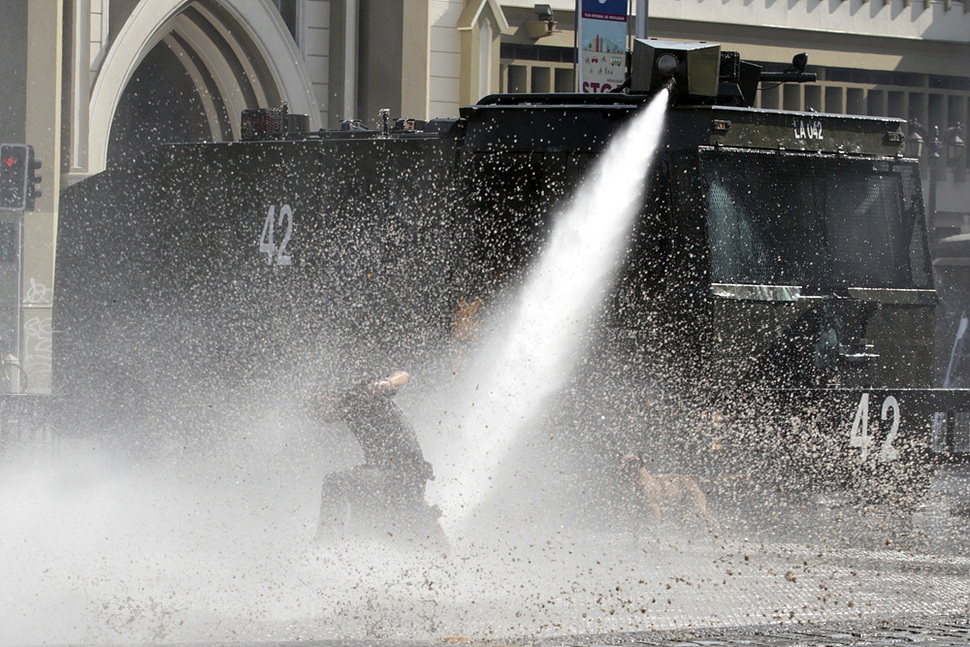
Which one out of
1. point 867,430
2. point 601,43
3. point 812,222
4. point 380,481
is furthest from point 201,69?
point 867,430

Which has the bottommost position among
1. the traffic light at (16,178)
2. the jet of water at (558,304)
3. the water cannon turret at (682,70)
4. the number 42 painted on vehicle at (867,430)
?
the number 42 painted on vehicle at (867,430)

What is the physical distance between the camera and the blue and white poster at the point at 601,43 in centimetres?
1384

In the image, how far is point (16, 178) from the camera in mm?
16391

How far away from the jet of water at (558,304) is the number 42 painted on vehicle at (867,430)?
1587mm

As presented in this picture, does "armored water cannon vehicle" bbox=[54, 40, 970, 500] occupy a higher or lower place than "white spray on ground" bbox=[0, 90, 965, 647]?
higher

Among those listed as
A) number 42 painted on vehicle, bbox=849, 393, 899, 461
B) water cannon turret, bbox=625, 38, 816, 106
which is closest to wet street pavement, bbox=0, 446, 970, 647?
number 42 painted on vehicle, bbox=849, 393, 899, 461

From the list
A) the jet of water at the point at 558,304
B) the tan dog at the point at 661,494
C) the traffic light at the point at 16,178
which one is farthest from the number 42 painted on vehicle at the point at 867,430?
the traffic light at the point at 16,178

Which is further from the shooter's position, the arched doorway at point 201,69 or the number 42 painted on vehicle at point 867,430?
the arched doorway at point 201,69

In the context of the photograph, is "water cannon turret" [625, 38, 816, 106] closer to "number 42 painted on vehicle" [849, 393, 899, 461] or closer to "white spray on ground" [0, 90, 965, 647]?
"white spray on ground" [0, 90, 965, 647]

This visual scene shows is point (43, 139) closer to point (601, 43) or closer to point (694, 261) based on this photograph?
point (601, 43)

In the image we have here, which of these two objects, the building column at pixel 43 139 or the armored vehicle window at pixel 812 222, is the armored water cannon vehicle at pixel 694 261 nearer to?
the armored vehicle window at pixel 812 222

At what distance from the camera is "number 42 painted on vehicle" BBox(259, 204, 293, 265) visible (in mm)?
10125

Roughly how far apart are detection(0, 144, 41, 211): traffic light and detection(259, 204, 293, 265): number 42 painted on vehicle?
6843 mm

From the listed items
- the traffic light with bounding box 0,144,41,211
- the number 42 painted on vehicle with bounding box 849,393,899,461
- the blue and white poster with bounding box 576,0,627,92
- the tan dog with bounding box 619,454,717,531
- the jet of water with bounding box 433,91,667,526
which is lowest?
the tan dog with bounding box 619,454,717,531
